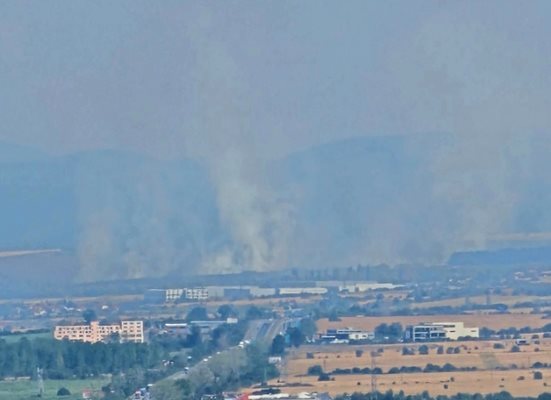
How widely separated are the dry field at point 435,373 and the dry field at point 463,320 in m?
3.38

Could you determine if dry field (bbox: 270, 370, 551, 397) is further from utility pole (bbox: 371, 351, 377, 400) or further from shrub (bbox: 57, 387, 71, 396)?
shrub (bbox: 57, 387, 71, 396)

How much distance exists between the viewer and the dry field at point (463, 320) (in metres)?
49.3

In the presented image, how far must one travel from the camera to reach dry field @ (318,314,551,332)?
49.3 m

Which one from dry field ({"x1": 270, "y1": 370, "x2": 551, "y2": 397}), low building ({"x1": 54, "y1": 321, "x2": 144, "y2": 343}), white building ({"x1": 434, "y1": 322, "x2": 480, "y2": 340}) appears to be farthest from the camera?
low building ({"x1": 54, "y1": 321, "x2": 144, "y2": 343})

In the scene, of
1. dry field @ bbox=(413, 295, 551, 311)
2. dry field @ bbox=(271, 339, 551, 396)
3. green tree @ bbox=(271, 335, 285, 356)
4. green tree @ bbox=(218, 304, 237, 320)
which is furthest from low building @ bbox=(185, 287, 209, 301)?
dry field @ bbox=(271, 339, 551, 396)

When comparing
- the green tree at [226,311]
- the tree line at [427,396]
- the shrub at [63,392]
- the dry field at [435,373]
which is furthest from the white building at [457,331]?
the tree line at [427,396]

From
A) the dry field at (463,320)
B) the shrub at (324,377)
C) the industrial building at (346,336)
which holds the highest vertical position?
the dry field at (463,320)

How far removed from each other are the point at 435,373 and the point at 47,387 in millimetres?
6211

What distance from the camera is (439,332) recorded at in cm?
4775

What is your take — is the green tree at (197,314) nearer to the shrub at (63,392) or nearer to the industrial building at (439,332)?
the industrial building at (439,332)

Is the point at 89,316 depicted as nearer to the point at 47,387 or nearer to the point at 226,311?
the point at 226,311

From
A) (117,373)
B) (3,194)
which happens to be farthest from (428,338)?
(3,194)

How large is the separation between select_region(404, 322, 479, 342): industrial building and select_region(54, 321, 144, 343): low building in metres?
5.35

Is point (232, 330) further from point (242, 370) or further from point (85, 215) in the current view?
point (85, 215)
